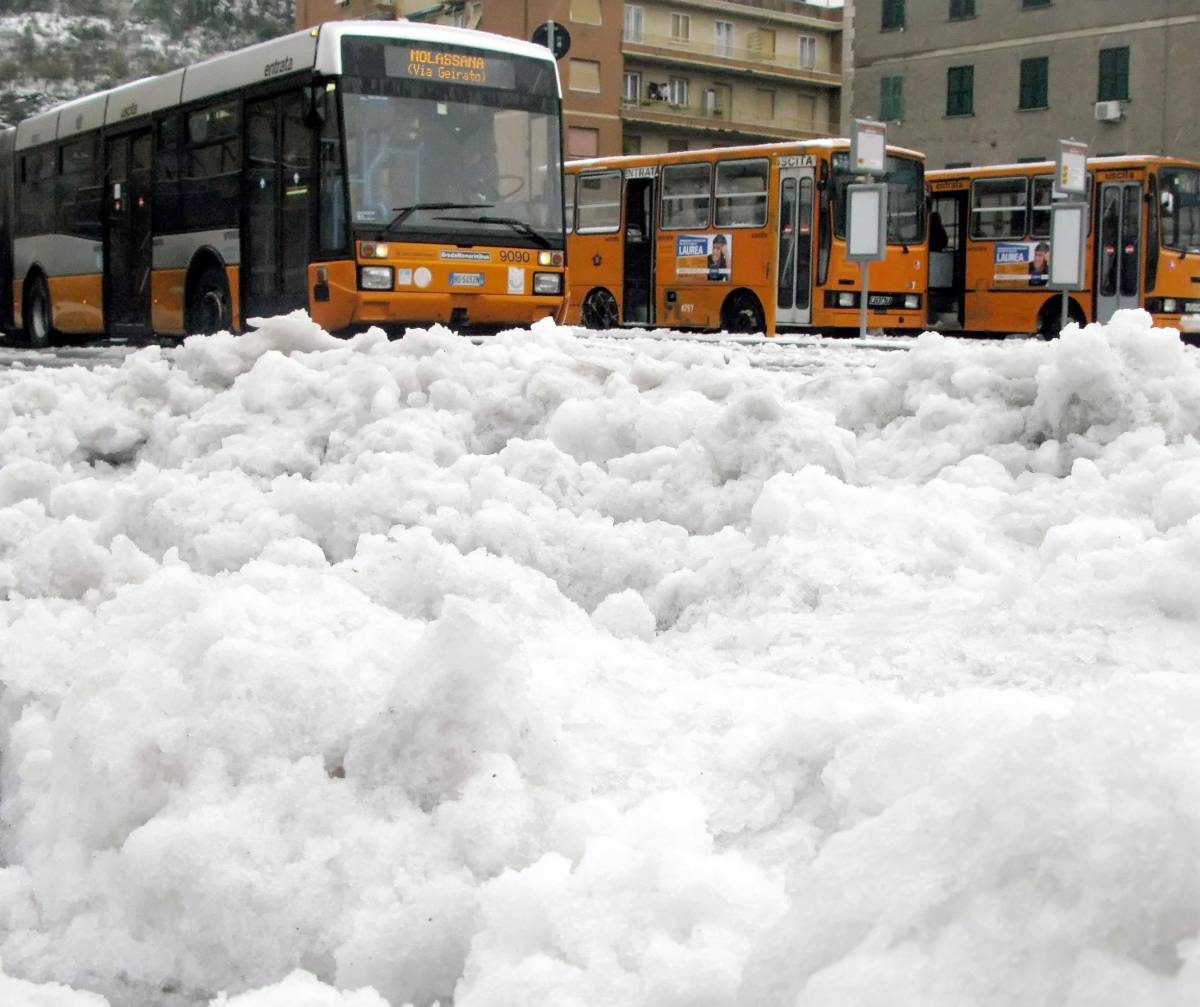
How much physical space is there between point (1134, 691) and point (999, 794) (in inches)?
11.4

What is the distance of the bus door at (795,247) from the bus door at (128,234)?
9341mm

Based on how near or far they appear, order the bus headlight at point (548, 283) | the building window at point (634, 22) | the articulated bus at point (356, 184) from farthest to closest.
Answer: the building window at point (634, 22) → the bus headlight at point (548, 283) → the articulated bus at point (356, 184)

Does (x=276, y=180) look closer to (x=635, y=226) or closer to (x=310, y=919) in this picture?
(x=635, y=226)

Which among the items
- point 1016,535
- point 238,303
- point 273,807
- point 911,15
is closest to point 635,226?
point 238,303

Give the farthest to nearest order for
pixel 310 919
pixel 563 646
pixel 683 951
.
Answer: pixel 563 646
pixel 310 919
pixel 683 951

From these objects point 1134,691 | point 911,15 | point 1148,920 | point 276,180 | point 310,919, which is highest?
point 911,15

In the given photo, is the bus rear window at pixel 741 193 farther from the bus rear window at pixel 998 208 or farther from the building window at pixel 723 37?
the building window at pixel 723 37

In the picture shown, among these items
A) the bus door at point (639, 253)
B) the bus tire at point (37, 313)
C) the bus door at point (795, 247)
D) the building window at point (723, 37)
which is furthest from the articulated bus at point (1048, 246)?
the building window at point (723, 37)

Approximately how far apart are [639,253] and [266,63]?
34.4ft

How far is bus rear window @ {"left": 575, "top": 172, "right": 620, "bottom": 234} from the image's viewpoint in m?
26.0

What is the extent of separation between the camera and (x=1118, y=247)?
83.1 ft

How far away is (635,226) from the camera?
2570 centimetres

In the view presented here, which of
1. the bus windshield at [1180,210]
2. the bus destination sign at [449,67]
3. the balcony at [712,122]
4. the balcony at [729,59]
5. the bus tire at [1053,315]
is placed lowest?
the bus tire at [1053,315]

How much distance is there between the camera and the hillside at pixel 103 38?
113938 millimetres
